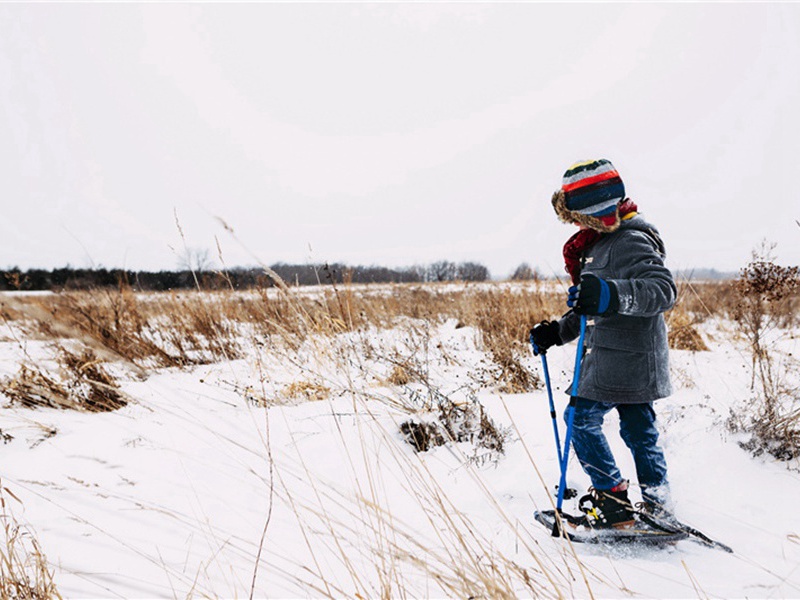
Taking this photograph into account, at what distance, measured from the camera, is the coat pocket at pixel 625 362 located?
5.44 ft

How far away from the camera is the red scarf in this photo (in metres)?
1.76

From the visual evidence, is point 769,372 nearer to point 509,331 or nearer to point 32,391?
point 509,331

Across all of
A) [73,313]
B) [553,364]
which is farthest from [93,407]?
[553,364]

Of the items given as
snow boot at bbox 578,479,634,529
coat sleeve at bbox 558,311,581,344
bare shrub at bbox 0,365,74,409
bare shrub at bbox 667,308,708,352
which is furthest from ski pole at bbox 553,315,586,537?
bare shrub at bbox 667,308,708,352

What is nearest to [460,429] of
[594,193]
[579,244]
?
[579,244]


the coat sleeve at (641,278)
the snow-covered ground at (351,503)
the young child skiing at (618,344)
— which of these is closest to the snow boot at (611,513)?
the young child skiing at (618,344)

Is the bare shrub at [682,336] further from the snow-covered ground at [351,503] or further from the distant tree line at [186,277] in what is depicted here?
the distant tree line at [186,277]

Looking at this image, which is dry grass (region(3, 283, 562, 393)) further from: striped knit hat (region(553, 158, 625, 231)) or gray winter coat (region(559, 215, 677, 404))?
striped knit hat (region(553, 158, 625, 231))

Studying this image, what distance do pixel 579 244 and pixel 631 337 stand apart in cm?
48

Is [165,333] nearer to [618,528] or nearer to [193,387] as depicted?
[193,387]

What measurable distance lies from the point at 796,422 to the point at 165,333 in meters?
5.97

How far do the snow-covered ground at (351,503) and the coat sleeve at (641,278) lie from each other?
0.65 metres

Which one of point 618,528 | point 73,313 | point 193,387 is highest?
point 73,313

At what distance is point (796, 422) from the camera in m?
2.19
